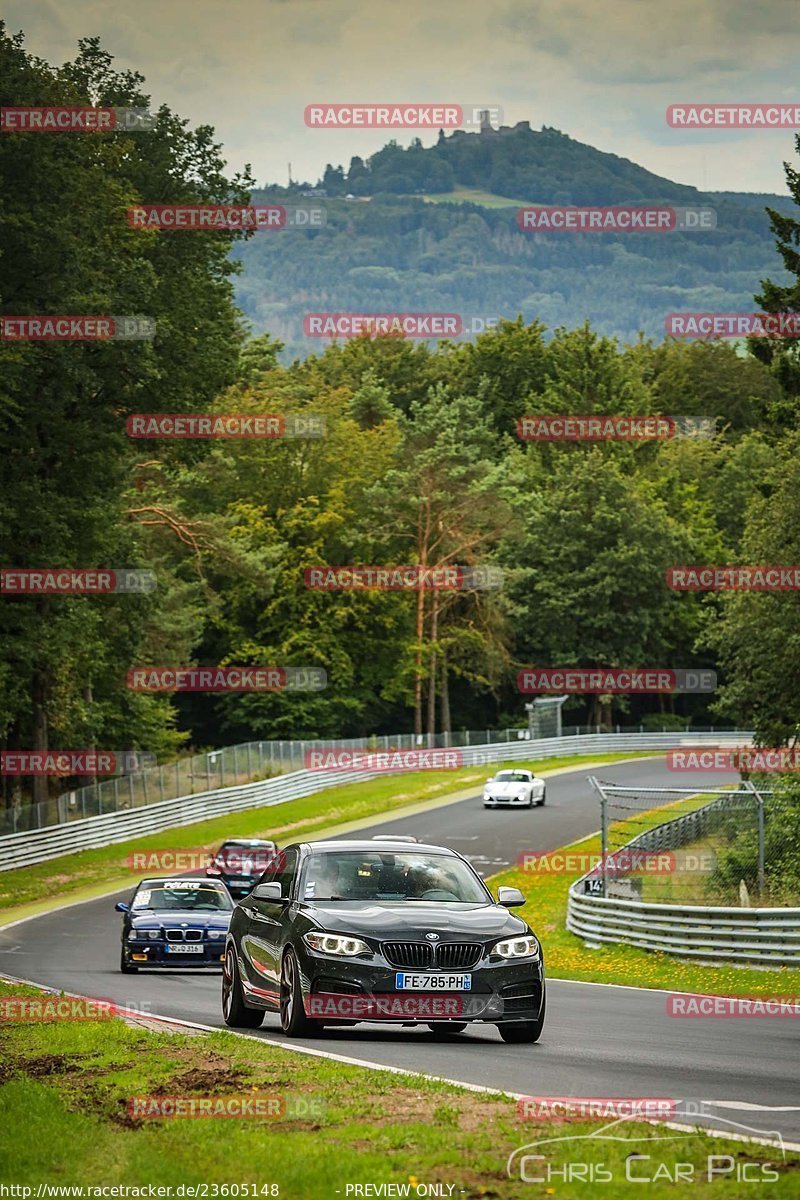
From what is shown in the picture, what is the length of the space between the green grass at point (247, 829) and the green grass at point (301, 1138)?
1202 inches

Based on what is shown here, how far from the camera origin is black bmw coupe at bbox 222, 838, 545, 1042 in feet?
43.4

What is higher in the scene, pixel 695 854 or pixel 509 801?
pixel 695 854

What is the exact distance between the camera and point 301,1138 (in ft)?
28.2

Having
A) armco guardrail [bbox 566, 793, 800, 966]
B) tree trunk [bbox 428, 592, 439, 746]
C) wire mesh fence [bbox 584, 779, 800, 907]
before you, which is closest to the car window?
armco guardrail [bbox 566, 793, 800, 966]

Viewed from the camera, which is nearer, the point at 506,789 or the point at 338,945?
the point at 338,945

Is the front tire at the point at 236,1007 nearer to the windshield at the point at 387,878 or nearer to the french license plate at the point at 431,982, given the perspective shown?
the windshield at the point at 387,878

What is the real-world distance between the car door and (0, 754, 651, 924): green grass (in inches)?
1052

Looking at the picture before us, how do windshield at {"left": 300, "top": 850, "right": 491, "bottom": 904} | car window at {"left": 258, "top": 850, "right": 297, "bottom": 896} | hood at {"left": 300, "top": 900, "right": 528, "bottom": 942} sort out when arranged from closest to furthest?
hood at {"left": 300, "top": 900, "right": 528, "bottom": 942} → windshield at {"left": 300, "top": 850, "right": 491, "bottom": 904} → car window at {"left": 258, "top": 850, "right": 297, "bottom": 896}

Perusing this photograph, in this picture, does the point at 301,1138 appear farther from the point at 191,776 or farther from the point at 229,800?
the point at 229,800

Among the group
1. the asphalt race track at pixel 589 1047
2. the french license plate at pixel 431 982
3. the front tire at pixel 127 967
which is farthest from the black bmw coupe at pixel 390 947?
the front tire at pixel 127 967

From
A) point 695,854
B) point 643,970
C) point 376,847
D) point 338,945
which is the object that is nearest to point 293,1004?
point 338,945

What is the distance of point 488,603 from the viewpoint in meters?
95.2

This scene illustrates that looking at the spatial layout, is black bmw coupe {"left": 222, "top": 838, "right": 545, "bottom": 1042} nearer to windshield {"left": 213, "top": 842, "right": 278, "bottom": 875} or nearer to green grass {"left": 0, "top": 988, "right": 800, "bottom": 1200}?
green grass {"left": 0, "top": 988, "right": 800, "bottom": 1200}

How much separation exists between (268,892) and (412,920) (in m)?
1.43
